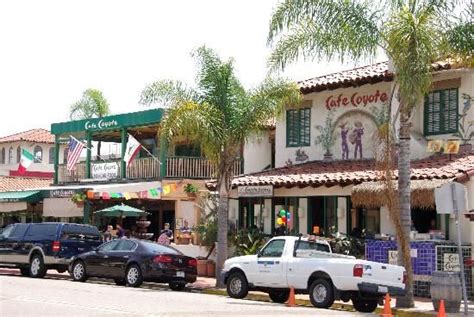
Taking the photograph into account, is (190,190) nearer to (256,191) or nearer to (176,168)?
(176,168)

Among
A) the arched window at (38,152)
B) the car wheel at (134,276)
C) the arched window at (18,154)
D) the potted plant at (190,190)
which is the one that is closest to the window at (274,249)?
the car wheel at (134,276)

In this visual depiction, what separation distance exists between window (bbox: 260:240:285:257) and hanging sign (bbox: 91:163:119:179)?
16712 millimetres

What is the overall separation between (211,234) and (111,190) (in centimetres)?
601

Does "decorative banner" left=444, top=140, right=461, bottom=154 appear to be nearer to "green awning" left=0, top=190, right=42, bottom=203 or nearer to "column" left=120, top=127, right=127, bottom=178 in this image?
"column" left=120, top=127, right=127, bottom=178

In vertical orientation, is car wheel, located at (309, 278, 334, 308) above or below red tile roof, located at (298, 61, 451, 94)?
below

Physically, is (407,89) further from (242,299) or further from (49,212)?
(49,212)

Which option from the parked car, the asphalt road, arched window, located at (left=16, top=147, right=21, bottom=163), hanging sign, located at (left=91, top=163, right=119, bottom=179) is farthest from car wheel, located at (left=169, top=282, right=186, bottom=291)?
arched window, located at (left=16, top=147, right=21, bottom=163)

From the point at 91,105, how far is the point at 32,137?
16478 mm

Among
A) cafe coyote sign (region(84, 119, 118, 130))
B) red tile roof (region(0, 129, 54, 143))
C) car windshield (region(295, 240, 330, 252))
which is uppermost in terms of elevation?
red tile roof (region(0, 129, 54, 143))

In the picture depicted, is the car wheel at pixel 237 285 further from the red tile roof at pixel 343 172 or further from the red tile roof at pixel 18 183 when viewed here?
the red tile roof at pixel 18 183

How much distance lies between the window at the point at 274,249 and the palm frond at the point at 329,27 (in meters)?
4.44

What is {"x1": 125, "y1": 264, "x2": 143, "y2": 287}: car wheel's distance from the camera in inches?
864

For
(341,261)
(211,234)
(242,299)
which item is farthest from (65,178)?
(341,261)

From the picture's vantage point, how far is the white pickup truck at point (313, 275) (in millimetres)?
16766
